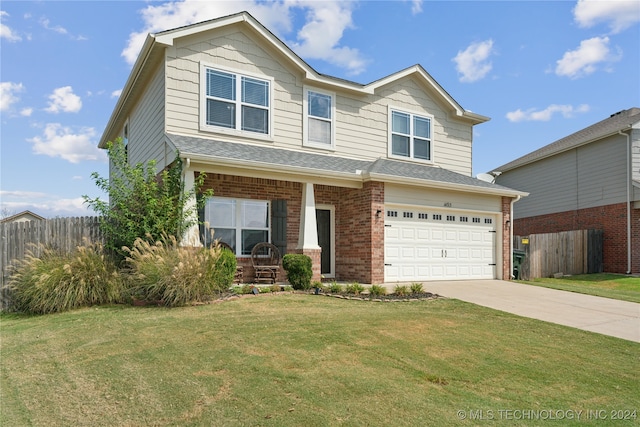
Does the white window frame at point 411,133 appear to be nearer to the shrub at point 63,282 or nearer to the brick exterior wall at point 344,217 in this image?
the brick exterior wall at point 344,217

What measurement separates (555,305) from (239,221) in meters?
8.22

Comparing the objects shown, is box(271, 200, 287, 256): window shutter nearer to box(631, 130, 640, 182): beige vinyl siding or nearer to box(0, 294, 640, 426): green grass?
box(0, 294, 640, 426): green grass

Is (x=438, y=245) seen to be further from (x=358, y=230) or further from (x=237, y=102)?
(x=237, y=102)

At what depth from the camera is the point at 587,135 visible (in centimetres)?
2116

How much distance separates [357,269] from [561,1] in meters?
9.31

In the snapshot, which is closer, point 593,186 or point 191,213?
point 191,213

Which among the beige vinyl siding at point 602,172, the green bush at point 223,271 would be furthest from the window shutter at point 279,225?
the beige vinyl siding at point 602,172

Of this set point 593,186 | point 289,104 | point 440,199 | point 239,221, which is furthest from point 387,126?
point 593,186

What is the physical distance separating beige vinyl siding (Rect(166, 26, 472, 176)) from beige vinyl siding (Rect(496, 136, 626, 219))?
290 inches

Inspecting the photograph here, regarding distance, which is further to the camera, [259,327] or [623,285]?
[623,285]

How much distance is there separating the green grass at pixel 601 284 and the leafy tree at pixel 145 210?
1084 cm

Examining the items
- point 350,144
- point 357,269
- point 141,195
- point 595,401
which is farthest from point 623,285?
point 141,195

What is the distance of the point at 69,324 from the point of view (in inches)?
276

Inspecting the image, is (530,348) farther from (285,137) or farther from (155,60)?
(155,60)
